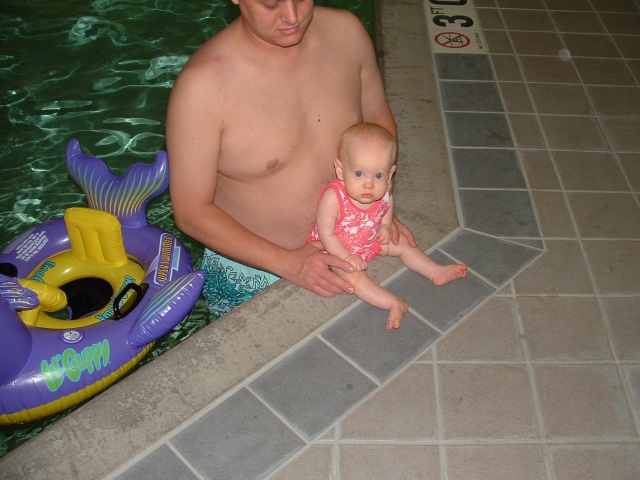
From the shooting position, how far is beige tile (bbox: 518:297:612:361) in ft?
Result: 7.02

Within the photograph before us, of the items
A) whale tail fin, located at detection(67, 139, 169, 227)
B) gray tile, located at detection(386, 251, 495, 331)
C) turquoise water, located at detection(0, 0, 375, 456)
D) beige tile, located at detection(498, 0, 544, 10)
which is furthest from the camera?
beige tile, located at detection(498, 0, 544, 10)

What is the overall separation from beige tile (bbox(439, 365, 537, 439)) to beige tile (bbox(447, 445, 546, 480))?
0.04 m

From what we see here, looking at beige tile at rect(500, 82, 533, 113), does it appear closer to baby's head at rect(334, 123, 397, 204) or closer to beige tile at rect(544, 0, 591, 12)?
beige tile at rect(544, 0, 591, 12)

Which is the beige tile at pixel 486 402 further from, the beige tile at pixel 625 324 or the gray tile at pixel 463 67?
the gray tile at pixel 463 67

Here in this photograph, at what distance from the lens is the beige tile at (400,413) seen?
191 centimetres

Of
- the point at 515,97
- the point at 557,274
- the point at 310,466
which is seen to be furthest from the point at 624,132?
the point at 310,466

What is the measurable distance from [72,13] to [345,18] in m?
2.71

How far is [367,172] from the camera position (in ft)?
6.64

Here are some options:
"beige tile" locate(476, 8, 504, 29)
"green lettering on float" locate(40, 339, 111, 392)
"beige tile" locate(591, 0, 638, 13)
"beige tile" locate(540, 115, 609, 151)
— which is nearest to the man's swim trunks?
"green lettering on float" locate(40, 339, 111, 392)

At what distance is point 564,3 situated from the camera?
4.17 m

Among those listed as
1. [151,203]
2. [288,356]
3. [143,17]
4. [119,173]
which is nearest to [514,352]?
[288,356]

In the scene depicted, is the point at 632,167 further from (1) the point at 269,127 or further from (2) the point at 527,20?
(1) the point at 269,127

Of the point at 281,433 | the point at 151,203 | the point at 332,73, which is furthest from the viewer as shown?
the point at 151,203

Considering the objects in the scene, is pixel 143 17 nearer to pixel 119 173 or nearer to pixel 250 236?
pixel 119 173
